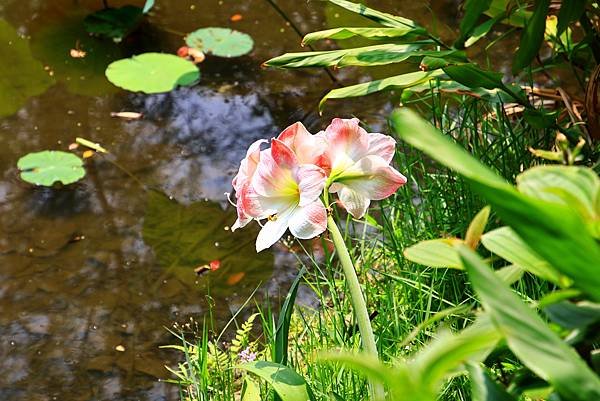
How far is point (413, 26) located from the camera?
5.28 ft

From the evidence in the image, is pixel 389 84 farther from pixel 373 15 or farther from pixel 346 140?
pixel 346 140

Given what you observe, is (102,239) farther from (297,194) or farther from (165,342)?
(297,194)

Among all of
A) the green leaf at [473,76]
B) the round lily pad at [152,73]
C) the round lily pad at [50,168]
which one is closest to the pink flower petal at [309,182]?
the green leaf at [473,76]

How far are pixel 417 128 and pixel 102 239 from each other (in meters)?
2.00

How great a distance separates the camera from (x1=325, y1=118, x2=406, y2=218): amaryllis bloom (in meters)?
0.91

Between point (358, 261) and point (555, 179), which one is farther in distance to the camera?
point (358, 261)

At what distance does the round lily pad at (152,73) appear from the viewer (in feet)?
9.63

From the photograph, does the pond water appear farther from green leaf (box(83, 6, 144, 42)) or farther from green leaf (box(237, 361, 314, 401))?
green leaf (box(237, 361, 314, 401))

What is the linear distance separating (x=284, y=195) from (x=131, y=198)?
165 centimetres

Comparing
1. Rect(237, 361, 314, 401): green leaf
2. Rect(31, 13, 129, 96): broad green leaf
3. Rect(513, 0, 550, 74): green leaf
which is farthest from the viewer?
Rect(31, 13, 129, 96): broad green leaf

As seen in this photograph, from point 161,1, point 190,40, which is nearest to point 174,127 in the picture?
point 190,40

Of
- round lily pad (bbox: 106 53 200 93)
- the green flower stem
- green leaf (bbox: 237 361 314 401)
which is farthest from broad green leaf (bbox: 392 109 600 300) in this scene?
round lily pad (bbox: 106 53 200 93)

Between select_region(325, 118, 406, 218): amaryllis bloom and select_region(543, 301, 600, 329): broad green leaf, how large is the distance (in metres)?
0.42

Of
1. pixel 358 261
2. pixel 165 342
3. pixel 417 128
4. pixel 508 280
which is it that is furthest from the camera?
pixel 165 342
